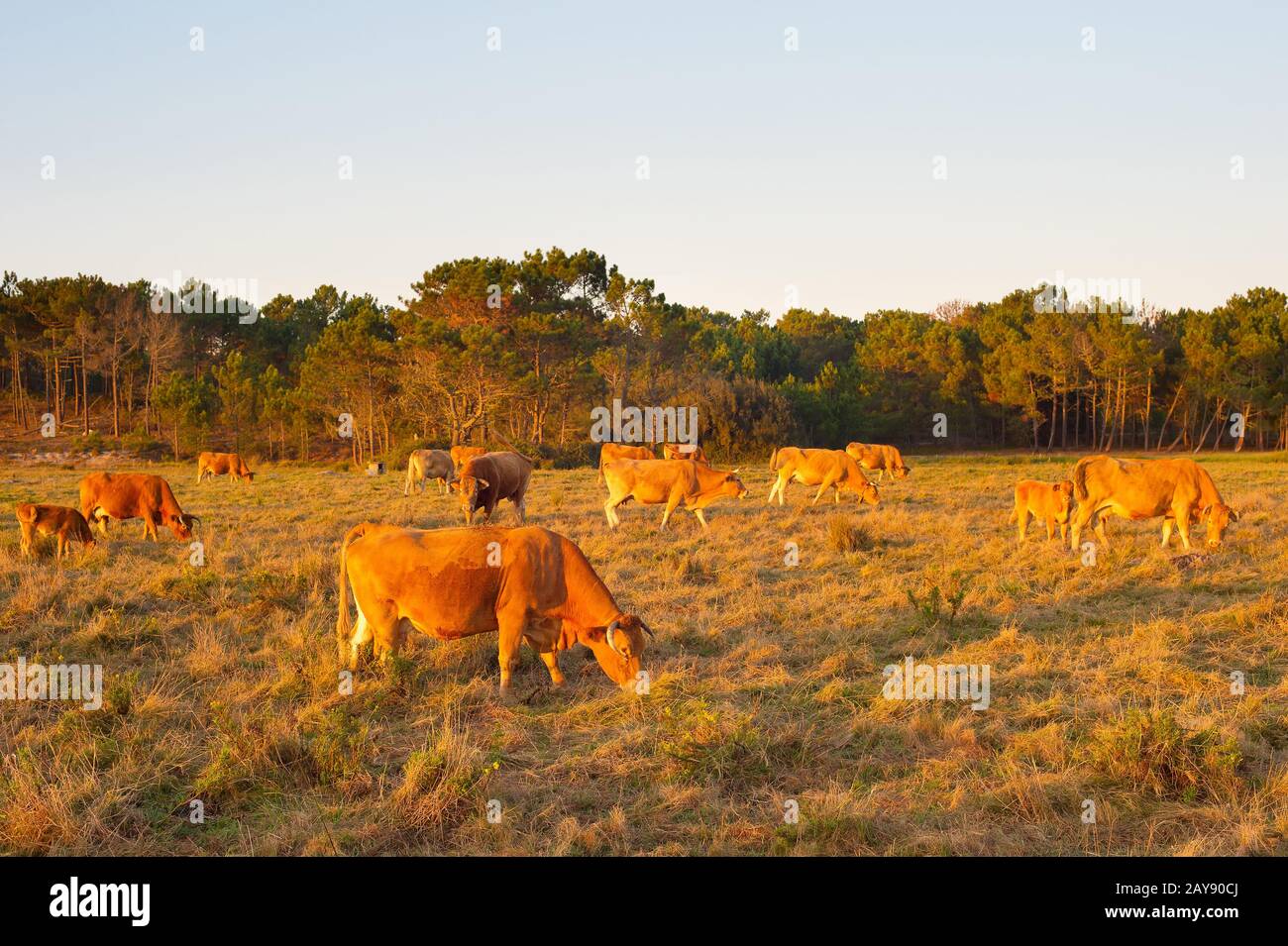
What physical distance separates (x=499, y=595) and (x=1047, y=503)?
11150 mm

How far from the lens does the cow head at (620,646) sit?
721 cm

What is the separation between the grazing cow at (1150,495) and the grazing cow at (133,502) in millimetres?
15512

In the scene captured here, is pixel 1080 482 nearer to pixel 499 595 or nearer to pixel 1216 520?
pixel 1216 520

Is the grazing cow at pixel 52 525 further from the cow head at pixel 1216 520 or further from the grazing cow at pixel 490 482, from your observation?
the cow head at pixel 1216 520

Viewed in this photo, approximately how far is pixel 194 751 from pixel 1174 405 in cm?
6183

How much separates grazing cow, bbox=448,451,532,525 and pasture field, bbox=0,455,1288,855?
4.84m

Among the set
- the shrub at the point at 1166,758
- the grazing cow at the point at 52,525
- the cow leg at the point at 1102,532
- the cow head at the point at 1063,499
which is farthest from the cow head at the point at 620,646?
the grazing cow at the point at 52,525

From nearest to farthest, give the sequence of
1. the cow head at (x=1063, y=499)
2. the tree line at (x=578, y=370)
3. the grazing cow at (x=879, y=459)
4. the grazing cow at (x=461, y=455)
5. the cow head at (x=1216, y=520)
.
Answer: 1. the cow head at (x=1216, y=520)
2. the cow head at (x=1063, y=499)
3. the grazing cow at (x=461, y=455)
4. the grazing cow at (x=879, y=459)
5. the tree line at (x=578, y=370)

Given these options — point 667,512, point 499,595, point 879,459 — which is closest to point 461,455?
point 879,459

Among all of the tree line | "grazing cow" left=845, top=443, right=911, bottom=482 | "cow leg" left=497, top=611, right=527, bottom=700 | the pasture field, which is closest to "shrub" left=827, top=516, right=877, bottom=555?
the pasture field

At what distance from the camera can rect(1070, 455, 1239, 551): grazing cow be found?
13.7 meters

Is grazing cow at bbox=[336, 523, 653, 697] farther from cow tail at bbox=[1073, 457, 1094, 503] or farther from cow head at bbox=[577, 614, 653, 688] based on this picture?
cow tail at bbox=[1073, 457, 1094, 503]

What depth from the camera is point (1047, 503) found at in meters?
14.9
